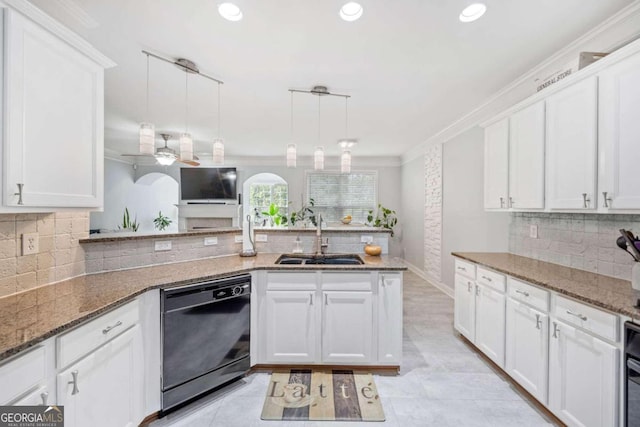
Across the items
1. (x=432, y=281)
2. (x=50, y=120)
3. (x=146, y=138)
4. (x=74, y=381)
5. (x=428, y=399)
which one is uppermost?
(x=146, y=138)

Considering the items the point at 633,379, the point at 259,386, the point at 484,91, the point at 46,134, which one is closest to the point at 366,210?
the point at 484,91

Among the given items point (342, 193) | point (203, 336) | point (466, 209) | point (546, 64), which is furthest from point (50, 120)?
point (342, 193)

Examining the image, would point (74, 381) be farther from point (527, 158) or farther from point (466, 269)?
point (527, 158)

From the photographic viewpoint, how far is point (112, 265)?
209 centimetres

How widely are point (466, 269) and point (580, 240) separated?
2.96ft

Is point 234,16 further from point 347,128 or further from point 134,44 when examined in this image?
point 347,128

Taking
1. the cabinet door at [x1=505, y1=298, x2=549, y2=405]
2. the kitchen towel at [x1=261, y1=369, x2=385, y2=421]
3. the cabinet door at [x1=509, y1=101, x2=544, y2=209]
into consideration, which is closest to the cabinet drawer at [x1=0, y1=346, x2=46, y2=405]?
the kitchen towel at [x1=261, y1=369, x2=385, y2=421]

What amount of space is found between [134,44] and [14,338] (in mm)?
2194

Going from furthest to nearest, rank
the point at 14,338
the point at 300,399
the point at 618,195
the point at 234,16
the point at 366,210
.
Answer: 1. the point at 366,210
2. the point at 300,399
3. the point at 234,16
4. the point at 618,195
5. the point at 14,338

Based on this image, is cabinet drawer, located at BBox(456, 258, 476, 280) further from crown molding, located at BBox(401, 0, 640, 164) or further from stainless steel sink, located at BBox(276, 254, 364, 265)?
crown molding, located at BBox(401, 0, 640, 164)

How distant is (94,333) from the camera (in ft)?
4.45

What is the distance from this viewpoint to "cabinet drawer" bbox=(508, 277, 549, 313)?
185cm

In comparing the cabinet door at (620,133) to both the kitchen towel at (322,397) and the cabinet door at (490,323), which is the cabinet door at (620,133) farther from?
the kitchen towel at (322,397)

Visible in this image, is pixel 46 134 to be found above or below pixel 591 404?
above
